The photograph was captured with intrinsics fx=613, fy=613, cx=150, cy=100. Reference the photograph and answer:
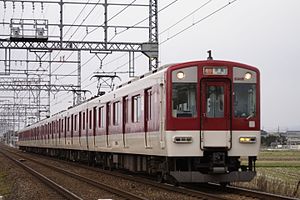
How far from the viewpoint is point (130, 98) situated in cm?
1862

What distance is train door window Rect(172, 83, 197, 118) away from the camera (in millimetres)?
14484

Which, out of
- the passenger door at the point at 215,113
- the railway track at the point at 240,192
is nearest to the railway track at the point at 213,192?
the railway track at the point at 240,192

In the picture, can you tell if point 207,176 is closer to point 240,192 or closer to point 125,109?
point 240,192

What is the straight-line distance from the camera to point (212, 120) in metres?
14.5

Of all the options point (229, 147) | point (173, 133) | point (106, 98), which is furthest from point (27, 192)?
point (106, 98)

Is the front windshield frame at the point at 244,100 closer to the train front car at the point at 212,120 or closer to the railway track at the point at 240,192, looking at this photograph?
the train front car at the point at 212,120

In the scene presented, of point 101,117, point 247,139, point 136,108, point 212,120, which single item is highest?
point 136,108

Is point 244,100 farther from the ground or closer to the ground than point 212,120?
farther from the ground

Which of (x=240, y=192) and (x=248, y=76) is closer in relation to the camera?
(x=240, y=192)

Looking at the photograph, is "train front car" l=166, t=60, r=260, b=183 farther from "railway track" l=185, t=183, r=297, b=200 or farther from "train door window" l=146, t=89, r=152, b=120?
"train door window" l=146, t=89, r=152, b=120

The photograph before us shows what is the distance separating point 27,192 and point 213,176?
4.98m

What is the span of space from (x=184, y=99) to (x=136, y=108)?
11.8 feet

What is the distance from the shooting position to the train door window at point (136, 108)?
17.5m

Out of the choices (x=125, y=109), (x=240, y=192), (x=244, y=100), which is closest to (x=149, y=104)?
(x=244, y=100)
